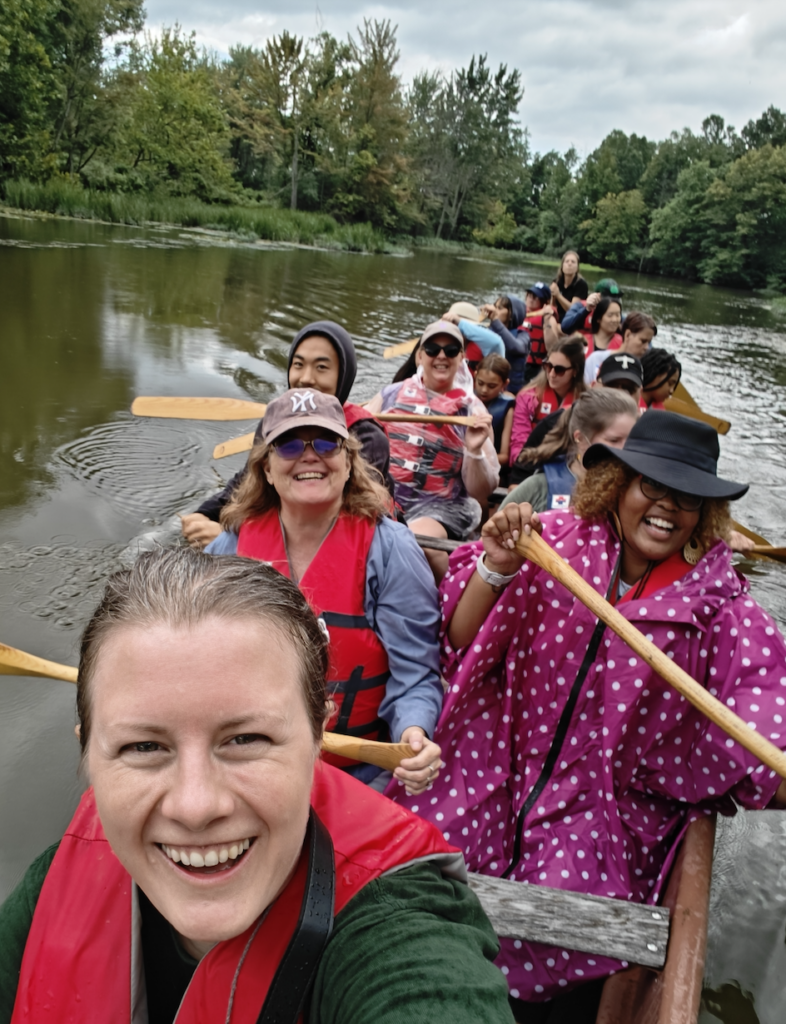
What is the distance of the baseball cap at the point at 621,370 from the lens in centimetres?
398

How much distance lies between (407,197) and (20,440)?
116 ft

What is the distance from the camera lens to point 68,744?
2.92 m

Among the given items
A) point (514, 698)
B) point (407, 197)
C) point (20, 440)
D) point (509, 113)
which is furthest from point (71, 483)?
point (509, 113)

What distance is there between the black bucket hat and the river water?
1674 mm

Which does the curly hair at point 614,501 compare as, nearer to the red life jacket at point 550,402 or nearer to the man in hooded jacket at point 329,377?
the man in hooded jacket at point 329,377

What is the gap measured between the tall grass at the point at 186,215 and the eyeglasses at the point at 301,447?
1968 cm

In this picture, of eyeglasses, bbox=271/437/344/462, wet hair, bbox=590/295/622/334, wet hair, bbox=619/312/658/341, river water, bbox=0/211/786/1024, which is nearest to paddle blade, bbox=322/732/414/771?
eyeglasses, bbox=271/437/344/462

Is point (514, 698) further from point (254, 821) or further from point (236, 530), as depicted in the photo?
point (254, 821)

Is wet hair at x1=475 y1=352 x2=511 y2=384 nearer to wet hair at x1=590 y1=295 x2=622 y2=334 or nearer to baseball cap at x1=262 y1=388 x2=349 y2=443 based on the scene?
wet hair at x1=590 y1=295 x2=622 y2=334

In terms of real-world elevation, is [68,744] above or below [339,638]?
below

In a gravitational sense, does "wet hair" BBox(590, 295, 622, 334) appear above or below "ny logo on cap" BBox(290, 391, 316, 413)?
above

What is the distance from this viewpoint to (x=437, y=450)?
3811mm

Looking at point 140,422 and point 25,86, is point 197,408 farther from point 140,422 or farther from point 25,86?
point 25,86

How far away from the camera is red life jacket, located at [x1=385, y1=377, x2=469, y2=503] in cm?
380
